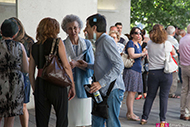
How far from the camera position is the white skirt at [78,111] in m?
5.01

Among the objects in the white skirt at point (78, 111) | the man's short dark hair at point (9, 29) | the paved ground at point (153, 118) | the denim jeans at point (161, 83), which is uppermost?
the man's short dark hair at point (9, 29)

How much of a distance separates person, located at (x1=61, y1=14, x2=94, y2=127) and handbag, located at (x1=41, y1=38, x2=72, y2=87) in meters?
1.21

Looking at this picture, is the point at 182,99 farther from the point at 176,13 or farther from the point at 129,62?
the point at 176,13

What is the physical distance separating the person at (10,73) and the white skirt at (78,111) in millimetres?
1162

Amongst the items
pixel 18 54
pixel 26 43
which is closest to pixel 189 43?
pixel 26 43

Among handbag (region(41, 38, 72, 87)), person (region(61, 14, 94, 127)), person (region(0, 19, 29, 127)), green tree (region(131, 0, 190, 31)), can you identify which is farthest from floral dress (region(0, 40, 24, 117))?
green tree (region(131, 0, 190, 31))

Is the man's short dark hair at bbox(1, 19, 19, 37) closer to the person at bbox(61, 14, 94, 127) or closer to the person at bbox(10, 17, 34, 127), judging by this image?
the person at bbox(10, 17, 34, 127)

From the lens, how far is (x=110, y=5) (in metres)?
11.6

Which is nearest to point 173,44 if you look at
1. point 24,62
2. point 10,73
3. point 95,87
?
point 24,62

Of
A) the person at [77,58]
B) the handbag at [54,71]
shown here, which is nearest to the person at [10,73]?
the handbag at [54,71]

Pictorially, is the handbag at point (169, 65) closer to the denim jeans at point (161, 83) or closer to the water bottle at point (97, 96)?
the denim jeans at point (161, 83)

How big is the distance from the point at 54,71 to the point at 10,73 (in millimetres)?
710

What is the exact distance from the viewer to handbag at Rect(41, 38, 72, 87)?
3506mm

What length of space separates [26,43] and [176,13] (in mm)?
12110
